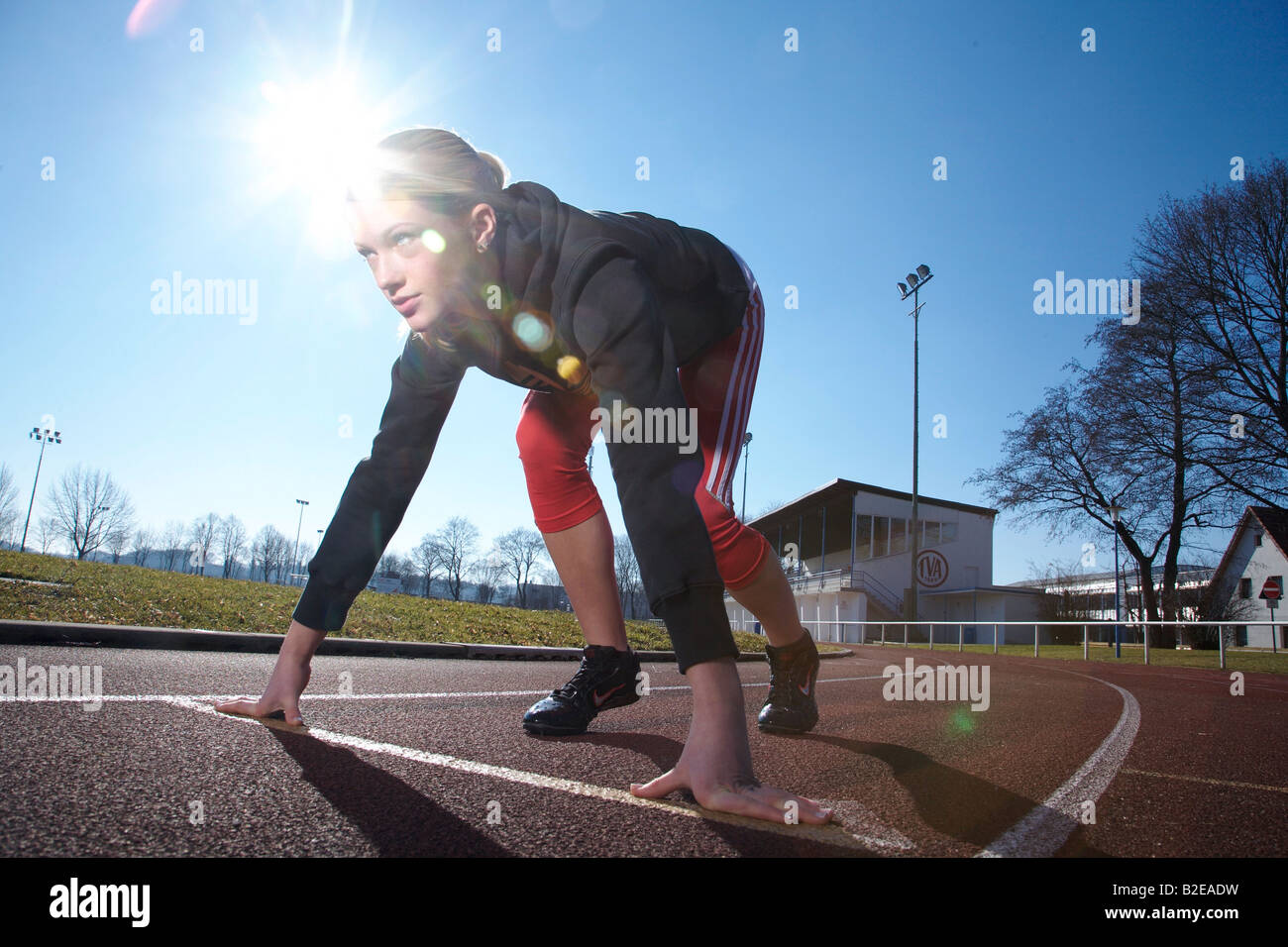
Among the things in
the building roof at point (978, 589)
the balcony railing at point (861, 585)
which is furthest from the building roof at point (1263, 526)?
the balcony railing at point (861, 585)

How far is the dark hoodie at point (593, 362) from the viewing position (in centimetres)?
137

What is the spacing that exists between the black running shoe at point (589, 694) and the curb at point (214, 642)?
5.09 ft

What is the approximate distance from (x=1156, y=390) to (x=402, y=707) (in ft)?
76.0

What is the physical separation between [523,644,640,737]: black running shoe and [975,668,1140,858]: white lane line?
49.9 inches

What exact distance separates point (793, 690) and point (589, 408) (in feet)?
3.94

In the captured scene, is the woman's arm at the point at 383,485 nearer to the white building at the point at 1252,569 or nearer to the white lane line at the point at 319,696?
the white lane line at the point at 319,696

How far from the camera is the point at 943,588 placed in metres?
40.0

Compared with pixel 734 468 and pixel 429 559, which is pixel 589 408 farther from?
pixel 429 559

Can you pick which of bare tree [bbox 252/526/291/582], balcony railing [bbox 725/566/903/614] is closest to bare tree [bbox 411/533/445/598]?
bare tree [bbox 252/526/291/582]

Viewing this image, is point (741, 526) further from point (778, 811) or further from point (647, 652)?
point (647, 652)
